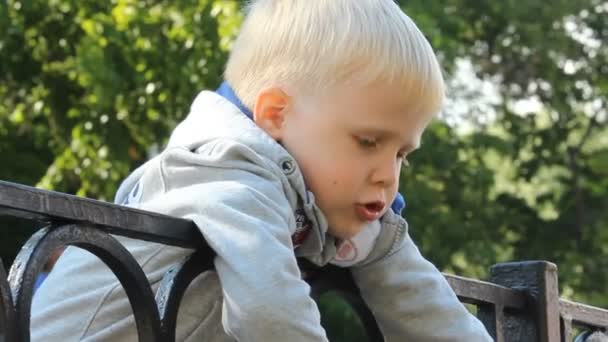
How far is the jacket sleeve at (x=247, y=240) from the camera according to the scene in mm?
1677

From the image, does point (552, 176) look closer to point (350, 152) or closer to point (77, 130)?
point (77, 130)

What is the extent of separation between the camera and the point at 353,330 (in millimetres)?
14234

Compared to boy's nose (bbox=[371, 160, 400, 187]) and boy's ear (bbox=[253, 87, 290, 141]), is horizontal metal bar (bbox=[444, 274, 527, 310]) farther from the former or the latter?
boy's ear (bbox=[253, 87, 290, 141])

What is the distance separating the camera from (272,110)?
193cm

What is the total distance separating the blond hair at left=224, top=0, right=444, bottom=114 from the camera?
190cm

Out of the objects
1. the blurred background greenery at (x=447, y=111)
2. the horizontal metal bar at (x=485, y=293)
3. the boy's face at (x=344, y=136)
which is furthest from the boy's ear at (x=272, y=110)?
the blurred background greenery at (x=447, y=111)

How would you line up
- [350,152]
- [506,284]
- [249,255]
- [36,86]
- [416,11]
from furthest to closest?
[36,86] → [416,11] → [506,284] → [350,152] → [249,255]

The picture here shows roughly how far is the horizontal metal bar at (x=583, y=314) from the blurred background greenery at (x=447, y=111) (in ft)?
29.7

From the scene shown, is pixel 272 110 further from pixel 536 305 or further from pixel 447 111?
pixel 447 111

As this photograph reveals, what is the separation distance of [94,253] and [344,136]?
1.50 feet

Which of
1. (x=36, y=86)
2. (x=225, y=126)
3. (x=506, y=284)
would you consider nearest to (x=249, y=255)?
(x=225, y=126)

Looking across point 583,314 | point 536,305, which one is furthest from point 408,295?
point 583,314

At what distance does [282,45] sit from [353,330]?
1244 centimetres

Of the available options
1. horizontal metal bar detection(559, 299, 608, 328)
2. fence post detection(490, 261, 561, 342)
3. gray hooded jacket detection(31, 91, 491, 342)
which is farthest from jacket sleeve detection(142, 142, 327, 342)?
horizontal metal bar detection(559, 299, 608, 328)
